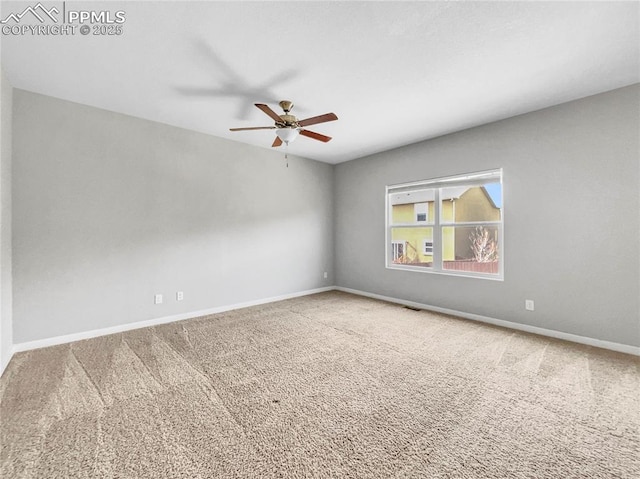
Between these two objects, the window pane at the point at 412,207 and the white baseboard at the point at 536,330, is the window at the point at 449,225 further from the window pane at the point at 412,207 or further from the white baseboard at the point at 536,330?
the white baseboard at the point at 536,330

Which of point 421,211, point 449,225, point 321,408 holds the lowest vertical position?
point 321,408

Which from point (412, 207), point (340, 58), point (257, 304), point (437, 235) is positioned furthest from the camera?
point (412, 207)

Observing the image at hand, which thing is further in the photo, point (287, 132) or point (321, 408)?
point (287, 132)

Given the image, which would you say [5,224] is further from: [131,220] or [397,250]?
[397,250]

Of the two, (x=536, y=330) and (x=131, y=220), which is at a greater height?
(x=131, y=220)

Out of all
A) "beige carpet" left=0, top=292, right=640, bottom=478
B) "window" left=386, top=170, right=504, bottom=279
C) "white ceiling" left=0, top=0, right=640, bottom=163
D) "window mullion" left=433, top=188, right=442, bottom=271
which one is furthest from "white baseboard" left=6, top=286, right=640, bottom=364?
"white ceiling" left=0, top=0, right=640, bottom=163

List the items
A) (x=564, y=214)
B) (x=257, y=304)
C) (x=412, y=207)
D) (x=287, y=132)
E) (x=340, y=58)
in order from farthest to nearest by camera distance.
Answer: (x=412, y=207), (x=257, y=304), (x=564, y=214), (x=287, y=132), (x=340, y=58)

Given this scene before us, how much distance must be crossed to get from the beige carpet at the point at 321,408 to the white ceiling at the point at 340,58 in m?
2.69

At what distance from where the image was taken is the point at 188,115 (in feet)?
11.4

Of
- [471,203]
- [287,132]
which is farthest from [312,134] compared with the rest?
[471,203]

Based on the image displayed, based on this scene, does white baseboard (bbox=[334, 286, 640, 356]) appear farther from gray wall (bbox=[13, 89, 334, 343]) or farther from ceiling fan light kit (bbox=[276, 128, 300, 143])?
ceiling fan light kit (bbox=[276, 128, 300, 143])

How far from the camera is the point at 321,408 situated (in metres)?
1.88

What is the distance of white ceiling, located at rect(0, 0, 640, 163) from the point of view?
185cm

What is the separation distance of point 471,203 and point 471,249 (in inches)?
26.8
